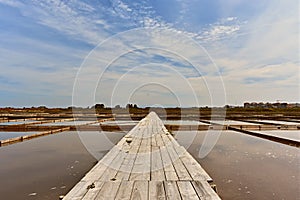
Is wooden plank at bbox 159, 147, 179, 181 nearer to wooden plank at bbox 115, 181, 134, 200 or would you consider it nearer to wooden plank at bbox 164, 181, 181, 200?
wooden plank at bbox 164, 181, 181, 200

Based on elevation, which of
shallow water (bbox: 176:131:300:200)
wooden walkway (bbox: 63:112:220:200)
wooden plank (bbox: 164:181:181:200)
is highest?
wooden walkway (bbox: 63:112:220:200)

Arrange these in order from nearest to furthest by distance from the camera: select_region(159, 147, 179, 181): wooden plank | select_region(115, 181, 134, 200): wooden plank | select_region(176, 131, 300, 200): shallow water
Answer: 1. select_region(115, 181, 134, 200): wooden plank
2. select_region(159, 147, 179, 181): wooden plank
3. select_region(176, 131, 300, 200): shallow water

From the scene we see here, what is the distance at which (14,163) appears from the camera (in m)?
6.09

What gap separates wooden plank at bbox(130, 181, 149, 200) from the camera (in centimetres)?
228

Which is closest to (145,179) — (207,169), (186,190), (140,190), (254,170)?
(140,190)

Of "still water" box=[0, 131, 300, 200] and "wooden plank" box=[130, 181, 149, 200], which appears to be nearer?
"wooden plank" box=[130, 181, 149, 200]

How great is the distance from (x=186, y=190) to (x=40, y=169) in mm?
4255

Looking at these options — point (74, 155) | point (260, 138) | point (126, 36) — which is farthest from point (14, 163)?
point (260, 138)

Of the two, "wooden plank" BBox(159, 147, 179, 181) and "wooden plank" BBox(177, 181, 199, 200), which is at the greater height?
"wooden plank" BBox(159, 147, 179, 181)

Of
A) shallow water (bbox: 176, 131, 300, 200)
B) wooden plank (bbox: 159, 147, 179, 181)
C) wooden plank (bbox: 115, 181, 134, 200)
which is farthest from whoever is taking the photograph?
shallow water (bbox: 176, 131, 300, 200)

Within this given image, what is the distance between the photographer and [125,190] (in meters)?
2.46

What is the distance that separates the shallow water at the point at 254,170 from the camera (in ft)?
13.4

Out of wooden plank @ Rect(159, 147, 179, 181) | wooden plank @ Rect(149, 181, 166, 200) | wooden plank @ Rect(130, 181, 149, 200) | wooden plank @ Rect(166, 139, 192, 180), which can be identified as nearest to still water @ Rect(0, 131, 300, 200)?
wooden plank @ Rect(166, 139, 192, 180)

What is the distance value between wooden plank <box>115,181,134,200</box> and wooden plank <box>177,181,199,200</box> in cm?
52
